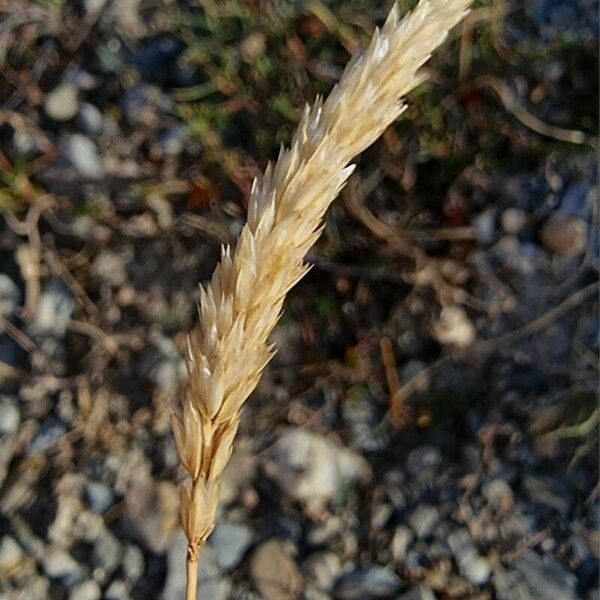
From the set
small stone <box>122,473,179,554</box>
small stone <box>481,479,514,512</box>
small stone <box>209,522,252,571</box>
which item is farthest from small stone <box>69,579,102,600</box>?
small stone <box>481,479,514,512</box>

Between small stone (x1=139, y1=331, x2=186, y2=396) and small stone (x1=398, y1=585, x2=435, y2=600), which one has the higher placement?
small stone (x1=139, y1=331, x2=186, y2=396)

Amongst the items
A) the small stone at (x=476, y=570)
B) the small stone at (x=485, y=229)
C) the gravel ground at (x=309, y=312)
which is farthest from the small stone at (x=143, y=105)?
the small stone at (x=476, y=570)

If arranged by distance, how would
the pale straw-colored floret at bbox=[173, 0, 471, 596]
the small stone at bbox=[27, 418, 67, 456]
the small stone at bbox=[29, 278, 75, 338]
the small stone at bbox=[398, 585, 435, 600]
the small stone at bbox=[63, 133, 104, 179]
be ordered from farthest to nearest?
1. the small stone at bbox=[63, 133, 104, 179]
2. the small stone at bbox=[29, 278, 75, 338]
3. the small stone at bbox=[27, 418, 67, 456]
4. the small stone at bbox=[398, 585, 435, 600]
5. the pale straw-colored floret at bbox=[173, 0, 471, 596]

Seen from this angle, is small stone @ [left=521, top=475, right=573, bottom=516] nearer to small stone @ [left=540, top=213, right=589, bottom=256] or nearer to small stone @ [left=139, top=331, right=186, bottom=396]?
small stone @ [left=540, top=213, right=589, bottom=256]

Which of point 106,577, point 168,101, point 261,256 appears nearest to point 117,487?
point 106,577

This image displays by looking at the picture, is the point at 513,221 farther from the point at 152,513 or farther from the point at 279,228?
the point at 279,228

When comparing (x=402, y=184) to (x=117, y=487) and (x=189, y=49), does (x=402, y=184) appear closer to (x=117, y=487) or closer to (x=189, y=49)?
(x=189, y=49)

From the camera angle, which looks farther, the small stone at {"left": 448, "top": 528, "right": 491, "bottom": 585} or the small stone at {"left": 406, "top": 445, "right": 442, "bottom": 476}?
the small stone at {"left": 406, "top": 445, "right": 442, "bottom": 476}
